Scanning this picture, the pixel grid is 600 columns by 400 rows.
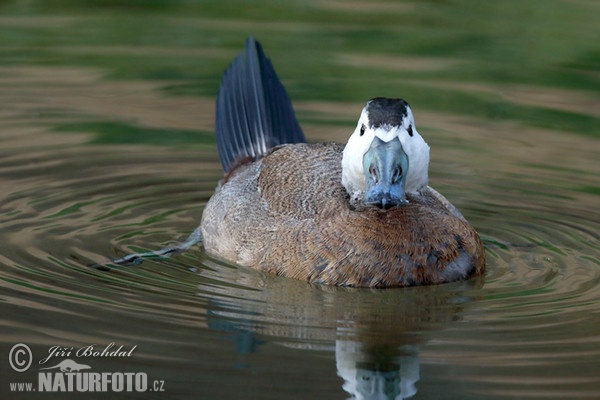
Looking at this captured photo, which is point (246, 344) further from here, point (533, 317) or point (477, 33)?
point (477, 33)

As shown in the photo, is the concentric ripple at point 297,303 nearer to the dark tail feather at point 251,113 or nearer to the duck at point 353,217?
the duck at point 353,217

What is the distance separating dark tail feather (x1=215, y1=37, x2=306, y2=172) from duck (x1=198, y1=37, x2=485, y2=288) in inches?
32.2

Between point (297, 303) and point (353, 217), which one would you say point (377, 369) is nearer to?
point (297, 303)

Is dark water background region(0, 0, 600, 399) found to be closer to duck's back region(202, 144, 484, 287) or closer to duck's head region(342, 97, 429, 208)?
duck's back region(202, 144, 484, 287)

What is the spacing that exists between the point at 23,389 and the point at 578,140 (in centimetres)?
661

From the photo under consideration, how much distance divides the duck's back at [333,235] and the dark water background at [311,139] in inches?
5.5

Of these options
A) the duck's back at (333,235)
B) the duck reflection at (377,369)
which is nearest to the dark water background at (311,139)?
the duck reflection at (377,369)

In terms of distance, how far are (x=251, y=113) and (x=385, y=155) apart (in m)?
2.71

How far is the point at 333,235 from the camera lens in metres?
8.47

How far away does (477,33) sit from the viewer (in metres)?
15.1

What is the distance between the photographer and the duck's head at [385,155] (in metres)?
8.15

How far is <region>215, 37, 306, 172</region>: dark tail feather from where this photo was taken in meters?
10.6

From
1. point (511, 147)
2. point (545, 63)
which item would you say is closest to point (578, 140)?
point (511, 147)

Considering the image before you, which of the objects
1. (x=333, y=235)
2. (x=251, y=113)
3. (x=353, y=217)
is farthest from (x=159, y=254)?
(x=251, y=113)
